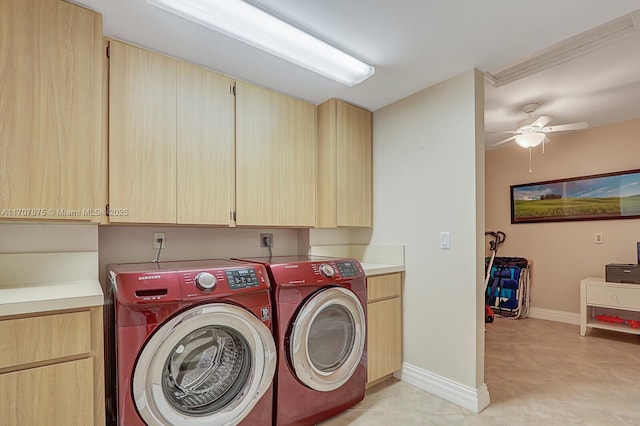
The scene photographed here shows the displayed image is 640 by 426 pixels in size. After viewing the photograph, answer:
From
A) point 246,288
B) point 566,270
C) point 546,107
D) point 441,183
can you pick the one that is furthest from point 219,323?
point 566,270

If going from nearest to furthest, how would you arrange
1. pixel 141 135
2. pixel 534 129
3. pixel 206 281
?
pixel 206 281 → pixel 141 135 → pixel 534 129

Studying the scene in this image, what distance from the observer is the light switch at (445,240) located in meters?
2.29

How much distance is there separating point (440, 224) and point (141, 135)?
1991mm

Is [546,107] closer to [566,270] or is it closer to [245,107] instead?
[566,270]

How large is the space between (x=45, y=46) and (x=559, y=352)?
14.4 feet

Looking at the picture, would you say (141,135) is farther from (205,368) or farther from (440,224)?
(440,224)

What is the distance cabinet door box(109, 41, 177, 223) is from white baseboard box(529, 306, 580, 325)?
15.3 ft

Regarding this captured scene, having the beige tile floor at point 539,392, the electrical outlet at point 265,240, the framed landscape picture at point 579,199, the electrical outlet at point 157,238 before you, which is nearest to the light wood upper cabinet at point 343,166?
the electrical outlet at point 265,240

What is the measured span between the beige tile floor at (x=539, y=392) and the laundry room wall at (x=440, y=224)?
173mm

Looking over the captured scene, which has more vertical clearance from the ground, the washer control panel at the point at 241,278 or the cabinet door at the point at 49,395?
the washer control panel at the point at 241,278

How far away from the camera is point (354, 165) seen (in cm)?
273

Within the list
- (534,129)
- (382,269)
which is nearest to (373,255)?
(382,269)

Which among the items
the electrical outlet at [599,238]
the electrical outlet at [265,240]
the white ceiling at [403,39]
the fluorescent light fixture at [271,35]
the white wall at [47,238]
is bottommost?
the electrical outlet at [599,238]

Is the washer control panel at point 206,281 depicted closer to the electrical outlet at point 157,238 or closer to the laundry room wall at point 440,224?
the electrical outlet at point 157,238
